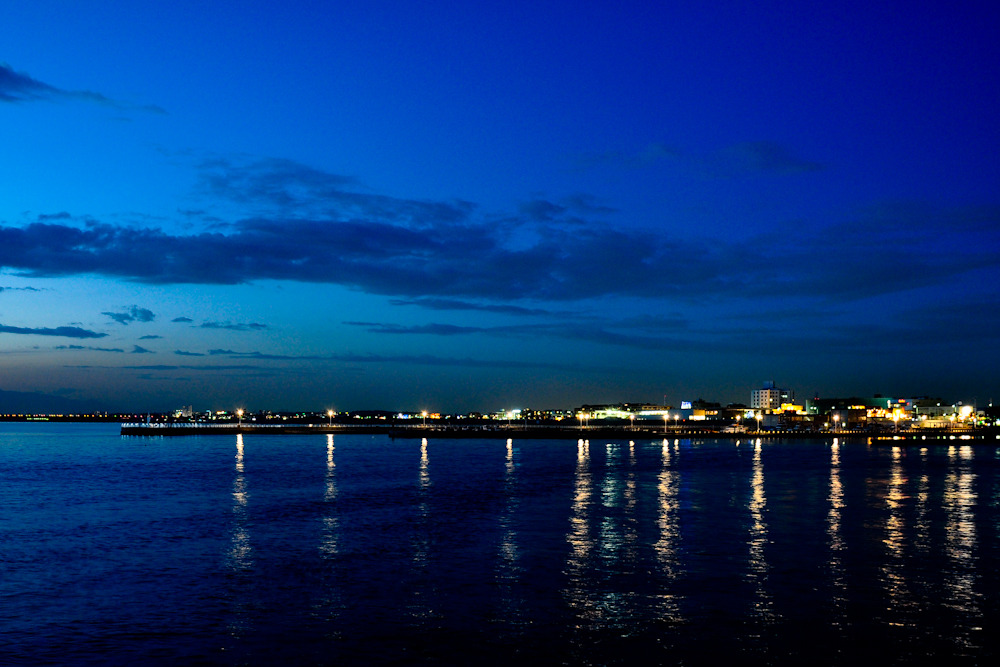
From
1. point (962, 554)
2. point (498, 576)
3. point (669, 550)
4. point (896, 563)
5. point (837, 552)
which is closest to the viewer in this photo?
point (498, 576)

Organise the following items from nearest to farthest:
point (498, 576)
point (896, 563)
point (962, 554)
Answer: point (498, 576) < point (896, 563) < point (962, 554)

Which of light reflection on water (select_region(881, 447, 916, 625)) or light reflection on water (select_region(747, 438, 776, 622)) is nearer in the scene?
light reflection on water (select_region(747, 438, 776, 622))

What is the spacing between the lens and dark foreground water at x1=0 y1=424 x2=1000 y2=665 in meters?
19.3

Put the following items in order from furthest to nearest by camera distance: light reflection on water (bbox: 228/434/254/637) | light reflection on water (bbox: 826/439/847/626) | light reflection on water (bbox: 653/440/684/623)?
light reflection on water (bbox: 826/439/847/626)
light reflection on water (bbox: 653/440/684/623)
light reflection on water (bbox: 228/434/254/637)

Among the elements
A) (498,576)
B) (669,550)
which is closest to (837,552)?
(669,550)

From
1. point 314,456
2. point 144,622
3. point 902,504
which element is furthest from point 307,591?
point 314,456

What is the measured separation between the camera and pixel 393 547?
3275 centimetres

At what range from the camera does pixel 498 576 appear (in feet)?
88.4

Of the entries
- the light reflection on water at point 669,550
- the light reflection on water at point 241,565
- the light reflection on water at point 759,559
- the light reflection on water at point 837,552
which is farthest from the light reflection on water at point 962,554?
the light reflection on water at point 241,565

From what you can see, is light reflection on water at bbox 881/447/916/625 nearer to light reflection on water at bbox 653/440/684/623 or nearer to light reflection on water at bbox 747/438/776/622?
light reflection on water at bbox 747/438/776/622

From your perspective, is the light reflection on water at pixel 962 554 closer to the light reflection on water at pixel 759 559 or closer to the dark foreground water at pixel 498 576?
the dark foreground water at pixel 498 576

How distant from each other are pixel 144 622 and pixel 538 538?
17.5 m

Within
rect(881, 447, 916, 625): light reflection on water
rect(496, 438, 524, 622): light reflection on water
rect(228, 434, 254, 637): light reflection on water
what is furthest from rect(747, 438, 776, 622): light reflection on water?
rect(228, 434, 254, 637): light reflection on water

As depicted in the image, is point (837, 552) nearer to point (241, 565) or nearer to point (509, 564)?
point (509, 564)
